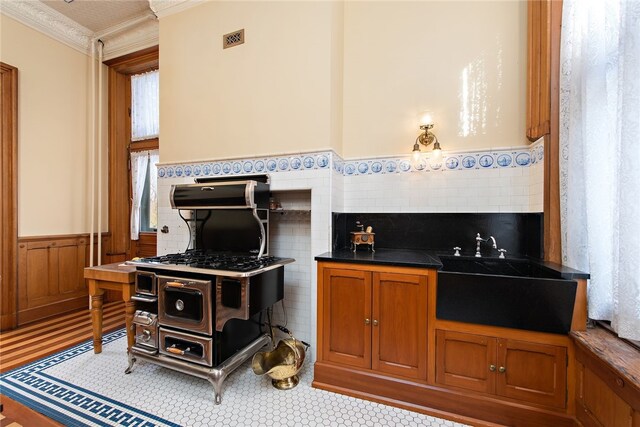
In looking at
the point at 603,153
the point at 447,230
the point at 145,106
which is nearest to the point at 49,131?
the point at 145,106

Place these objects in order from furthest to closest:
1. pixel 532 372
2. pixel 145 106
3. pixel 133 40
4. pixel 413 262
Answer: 1. pixel 145 106
2. pixel 133 40
3. pixel 413 262
4. pixel 532 372

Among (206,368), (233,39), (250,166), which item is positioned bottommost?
(206,368)

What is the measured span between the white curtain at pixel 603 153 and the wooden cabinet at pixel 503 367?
0.36 metres

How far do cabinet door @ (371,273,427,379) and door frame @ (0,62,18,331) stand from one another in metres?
3.94

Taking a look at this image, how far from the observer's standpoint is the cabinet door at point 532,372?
153 cm

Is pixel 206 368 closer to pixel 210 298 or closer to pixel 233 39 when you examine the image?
pixel 210 298

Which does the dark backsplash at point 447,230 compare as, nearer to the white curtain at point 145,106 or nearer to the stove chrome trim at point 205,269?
the stove chrome trim at point 205,269

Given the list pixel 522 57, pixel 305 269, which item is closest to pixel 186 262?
pixel 305 269

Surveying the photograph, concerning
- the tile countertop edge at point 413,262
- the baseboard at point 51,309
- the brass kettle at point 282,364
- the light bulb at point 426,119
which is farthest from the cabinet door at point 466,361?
the baseboard at point 51,309

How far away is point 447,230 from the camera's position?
2.33 m

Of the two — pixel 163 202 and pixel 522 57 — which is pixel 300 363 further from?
pixel 522 57

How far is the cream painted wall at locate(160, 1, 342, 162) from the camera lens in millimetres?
2412

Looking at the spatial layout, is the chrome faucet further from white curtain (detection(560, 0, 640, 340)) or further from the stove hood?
the stove hood

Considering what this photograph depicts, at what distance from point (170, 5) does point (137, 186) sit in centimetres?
232
